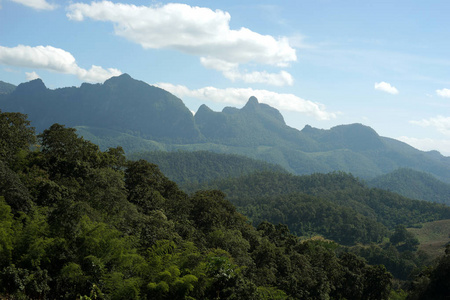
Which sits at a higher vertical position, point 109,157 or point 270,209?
point 109,157

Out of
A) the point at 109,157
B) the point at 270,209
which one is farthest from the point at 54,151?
the point at 270,209

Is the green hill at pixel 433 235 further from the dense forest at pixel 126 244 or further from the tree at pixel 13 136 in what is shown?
the tree at pixel 13 136

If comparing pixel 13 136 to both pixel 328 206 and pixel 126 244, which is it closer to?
pixel 126 244

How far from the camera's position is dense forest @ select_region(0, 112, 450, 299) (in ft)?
45.9

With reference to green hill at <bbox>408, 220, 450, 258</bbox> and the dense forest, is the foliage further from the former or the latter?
green hill at <bbox>408, 220, 450, 258</bbox>

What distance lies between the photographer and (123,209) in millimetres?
21672

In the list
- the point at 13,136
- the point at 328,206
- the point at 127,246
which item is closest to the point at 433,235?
the point at 328,206

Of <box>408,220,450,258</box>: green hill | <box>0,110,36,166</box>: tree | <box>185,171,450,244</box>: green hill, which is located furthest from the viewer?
<box>185,171,450,244</box>: green hill

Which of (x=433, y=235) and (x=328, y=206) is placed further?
(x=328, y=206)

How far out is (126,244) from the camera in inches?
649

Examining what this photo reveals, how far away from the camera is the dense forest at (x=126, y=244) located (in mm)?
14000

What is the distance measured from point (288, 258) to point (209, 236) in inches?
273

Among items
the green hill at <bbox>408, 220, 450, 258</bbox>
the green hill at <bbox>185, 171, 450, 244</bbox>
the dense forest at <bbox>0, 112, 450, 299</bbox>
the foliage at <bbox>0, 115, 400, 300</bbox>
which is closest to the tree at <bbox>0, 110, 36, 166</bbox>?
the dense forest at <bbox>0, 112, 450, 299</bbox>

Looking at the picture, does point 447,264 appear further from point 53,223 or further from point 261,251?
point 53,223
